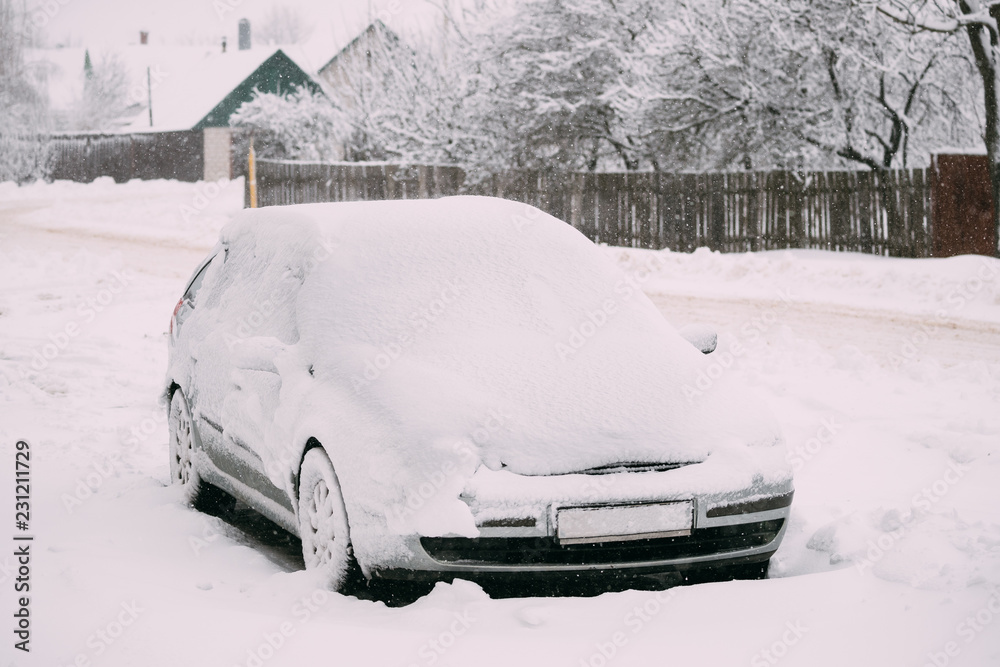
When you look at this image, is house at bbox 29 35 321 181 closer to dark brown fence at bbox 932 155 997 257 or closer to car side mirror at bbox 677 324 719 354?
dark brown fence at bbox 932 155 997 257

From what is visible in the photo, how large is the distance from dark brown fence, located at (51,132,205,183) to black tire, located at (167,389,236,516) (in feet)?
159

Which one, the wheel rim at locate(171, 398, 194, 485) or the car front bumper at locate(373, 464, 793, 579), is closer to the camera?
the car front bumper at locate(373, 464, 793, 579)

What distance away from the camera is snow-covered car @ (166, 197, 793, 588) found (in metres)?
4.03

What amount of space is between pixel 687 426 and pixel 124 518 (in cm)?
286

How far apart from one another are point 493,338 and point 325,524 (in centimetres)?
105

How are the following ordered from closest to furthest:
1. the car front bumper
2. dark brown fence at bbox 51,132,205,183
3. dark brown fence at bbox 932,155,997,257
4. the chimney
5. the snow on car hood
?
the car front bumper
the snow on car hood
dark brown fence at bbox 932,155,997,257
dark brown fence at bbox 51,132,205,183
the chimney

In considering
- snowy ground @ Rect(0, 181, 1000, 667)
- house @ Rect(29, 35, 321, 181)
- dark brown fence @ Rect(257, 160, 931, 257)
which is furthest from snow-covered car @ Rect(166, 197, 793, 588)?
house @ Rect(29, 35, 321, 181)

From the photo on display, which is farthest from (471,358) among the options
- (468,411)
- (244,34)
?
(244,34)

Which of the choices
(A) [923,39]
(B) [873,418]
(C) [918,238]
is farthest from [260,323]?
(A) [923,39]

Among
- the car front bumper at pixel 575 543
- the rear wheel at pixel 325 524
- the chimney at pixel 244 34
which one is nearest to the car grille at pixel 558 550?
the car front bumper at pixel 575 543

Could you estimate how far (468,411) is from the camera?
420cm

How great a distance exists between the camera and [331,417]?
14.2ft

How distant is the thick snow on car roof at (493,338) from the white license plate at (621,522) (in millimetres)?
180

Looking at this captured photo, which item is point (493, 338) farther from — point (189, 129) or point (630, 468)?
point (189, 129)
